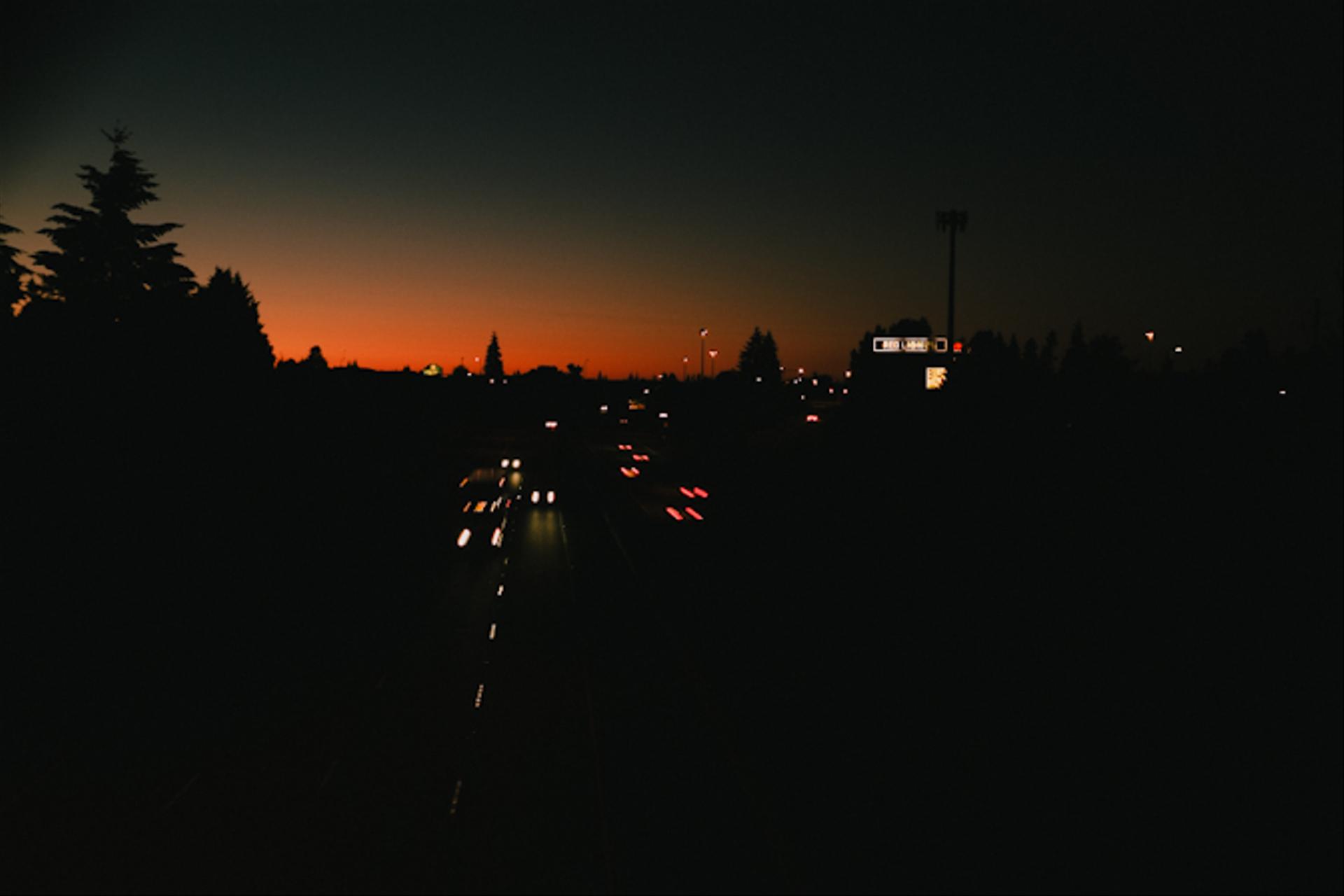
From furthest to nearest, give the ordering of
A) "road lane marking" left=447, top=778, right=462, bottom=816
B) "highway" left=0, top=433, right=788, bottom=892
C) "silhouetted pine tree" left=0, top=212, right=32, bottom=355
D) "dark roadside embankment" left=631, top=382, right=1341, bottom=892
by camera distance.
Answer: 1. "silhouetted pine tree" left=0, top=212, right=32, bottom=355
2. "road lane marking" left=447, top=778, right=462, bottom=816
3. "dark roadside embankment" left=631, top=382, right=1341, bottom=892
4. "highway" left=0, top=433, right=788, bottom=892

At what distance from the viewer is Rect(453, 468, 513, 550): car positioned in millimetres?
33062

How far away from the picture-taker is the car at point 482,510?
33062mm

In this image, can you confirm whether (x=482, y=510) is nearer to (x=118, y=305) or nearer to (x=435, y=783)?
(x=118, y=305)

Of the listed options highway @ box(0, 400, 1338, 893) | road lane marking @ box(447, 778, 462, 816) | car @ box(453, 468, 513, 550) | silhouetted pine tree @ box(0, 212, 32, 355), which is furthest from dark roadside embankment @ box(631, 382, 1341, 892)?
silhouetted pine tree @ box(0, 212, 32, 355)

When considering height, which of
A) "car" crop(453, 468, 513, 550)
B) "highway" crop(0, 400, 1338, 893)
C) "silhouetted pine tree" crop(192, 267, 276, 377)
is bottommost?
"car" crop(453, 468, 513, 550)

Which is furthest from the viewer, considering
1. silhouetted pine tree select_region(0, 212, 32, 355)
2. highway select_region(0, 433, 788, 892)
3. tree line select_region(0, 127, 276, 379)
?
silhouetted pine tree select_region(0, 212, 32, 355)

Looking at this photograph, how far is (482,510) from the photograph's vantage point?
4125 centimetres

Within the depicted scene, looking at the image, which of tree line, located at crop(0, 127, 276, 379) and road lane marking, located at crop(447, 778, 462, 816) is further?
tree line, located at crop(0, 127, 276, 379)

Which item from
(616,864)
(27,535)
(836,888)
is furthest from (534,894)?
(27,535)

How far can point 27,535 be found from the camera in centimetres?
2080

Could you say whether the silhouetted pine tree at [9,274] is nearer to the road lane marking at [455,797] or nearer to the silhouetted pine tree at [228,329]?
the silhouetted pine tree at [228,329]

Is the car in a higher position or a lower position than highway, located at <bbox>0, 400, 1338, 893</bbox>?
lower

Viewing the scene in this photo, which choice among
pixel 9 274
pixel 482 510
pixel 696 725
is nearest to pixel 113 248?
pixel 9 274

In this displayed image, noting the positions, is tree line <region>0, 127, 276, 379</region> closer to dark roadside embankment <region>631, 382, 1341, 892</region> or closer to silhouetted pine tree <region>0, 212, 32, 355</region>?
silhouetted pine tree <region>0, 212, 32, 355</region>
